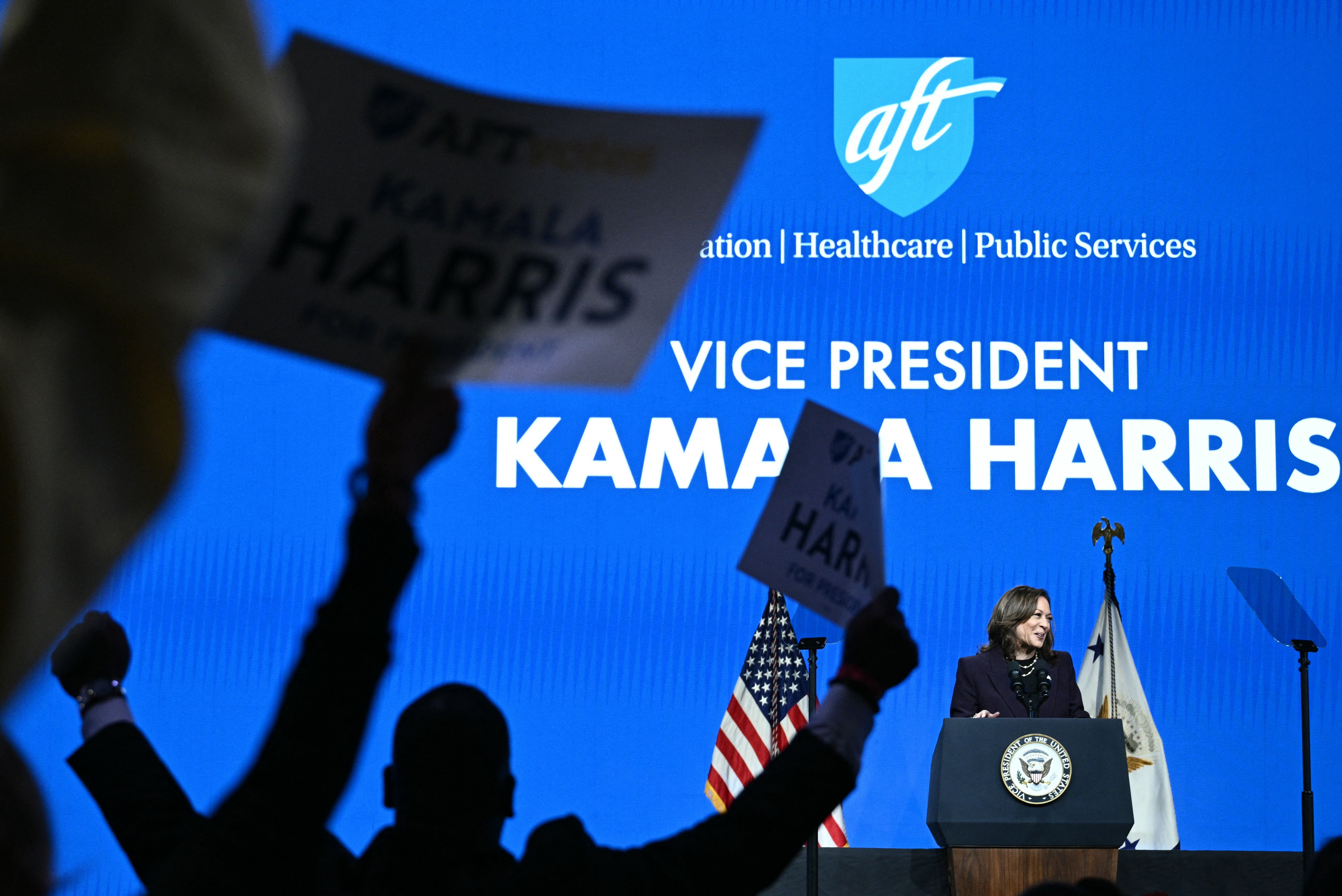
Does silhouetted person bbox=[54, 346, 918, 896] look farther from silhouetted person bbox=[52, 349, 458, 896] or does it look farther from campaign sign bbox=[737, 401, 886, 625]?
campaign sign bbox=[737, 401, 886, 625]

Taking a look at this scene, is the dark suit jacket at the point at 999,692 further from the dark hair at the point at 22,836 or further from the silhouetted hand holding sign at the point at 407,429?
the dark hair at the point at 22,836

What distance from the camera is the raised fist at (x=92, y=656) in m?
1.47

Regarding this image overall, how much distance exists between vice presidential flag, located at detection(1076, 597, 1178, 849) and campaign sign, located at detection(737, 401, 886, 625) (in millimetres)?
4210

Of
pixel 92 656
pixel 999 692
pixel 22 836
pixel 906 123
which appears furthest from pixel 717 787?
pixel 22 836

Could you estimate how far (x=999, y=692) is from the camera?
498 centimetres

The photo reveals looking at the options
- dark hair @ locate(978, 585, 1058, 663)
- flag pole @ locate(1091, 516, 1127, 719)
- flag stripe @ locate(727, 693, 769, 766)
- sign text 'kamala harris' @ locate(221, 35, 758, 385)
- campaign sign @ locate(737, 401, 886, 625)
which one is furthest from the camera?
flag pole @ locate(1091, 516, 1127, 719)

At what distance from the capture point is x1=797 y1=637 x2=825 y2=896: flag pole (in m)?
3.87

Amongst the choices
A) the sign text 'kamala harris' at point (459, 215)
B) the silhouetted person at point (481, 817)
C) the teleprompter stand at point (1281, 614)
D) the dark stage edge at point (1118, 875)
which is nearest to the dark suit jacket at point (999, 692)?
the dark stage edge at point (1118, 875)

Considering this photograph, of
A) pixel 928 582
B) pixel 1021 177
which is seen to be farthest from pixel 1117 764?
pixel 1021 177

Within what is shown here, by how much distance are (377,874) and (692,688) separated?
542 centimetres

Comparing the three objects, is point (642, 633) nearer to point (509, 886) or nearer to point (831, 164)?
point (831, 164)

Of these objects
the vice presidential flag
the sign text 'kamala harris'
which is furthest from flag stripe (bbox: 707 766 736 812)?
the sign text 'kamala harris'

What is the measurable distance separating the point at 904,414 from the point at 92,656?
18.0 ft

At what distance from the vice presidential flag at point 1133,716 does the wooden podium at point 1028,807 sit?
6.27 ft
